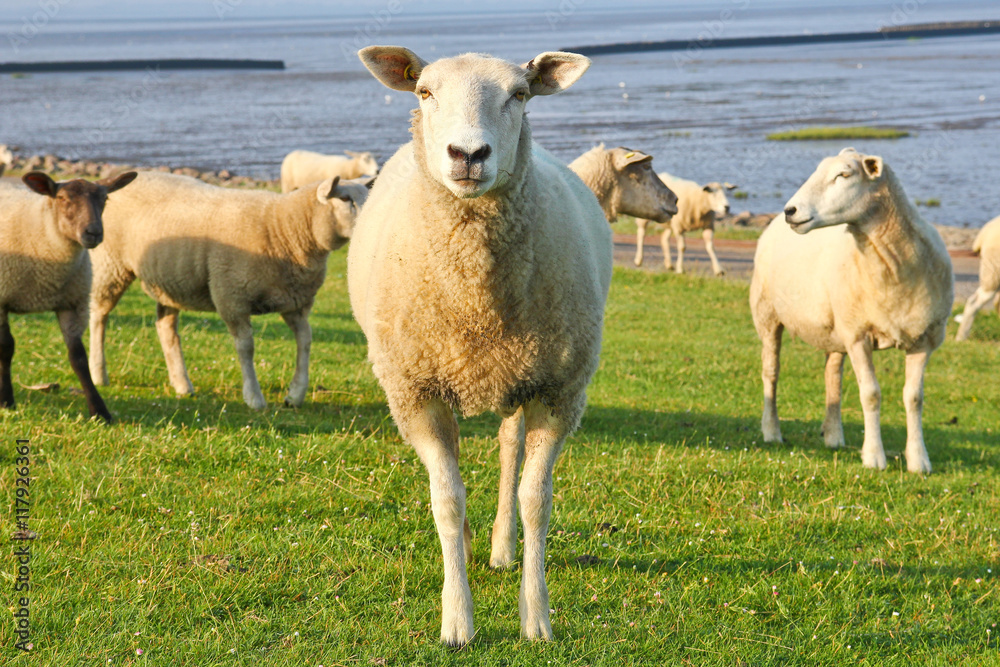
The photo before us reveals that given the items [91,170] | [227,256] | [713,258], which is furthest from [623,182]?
[91,170]

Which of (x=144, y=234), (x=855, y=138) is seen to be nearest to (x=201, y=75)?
(x=855, y=138)

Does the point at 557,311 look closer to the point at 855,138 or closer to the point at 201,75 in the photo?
the point at 855,138

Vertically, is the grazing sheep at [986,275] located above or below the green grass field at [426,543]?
below

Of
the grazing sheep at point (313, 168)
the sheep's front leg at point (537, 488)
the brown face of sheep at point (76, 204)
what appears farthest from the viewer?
the grazing sheep at point (313, 168)

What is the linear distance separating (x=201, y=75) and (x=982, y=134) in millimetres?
80878

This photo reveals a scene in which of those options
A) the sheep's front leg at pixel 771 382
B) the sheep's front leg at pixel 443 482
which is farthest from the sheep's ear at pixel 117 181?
the sheep's front leg at pixel 771 382

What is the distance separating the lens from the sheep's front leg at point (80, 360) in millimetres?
6004

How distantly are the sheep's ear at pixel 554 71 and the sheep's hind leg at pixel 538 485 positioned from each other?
1.29 metres

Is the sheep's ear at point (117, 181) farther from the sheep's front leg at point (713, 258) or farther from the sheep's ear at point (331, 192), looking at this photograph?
the sheep's front leg at point (713, 258)

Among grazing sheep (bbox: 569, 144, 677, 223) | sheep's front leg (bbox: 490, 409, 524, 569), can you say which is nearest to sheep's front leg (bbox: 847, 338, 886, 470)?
grazing sheep (bbox: 569, 144, 677, 223)

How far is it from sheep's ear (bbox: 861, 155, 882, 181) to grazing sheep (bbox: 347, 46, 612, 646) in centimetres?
366

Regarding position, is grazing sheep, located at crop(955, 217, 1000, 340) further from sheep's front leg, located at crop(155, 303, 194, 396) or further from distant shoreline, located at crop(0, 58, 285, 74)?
distant shoreline, located at crop(0, 58, 285, 74)

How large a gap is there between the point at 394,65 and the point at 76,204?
11.3ft

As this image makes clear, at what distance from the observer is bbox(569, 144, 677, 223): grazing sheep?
7.20 metres
